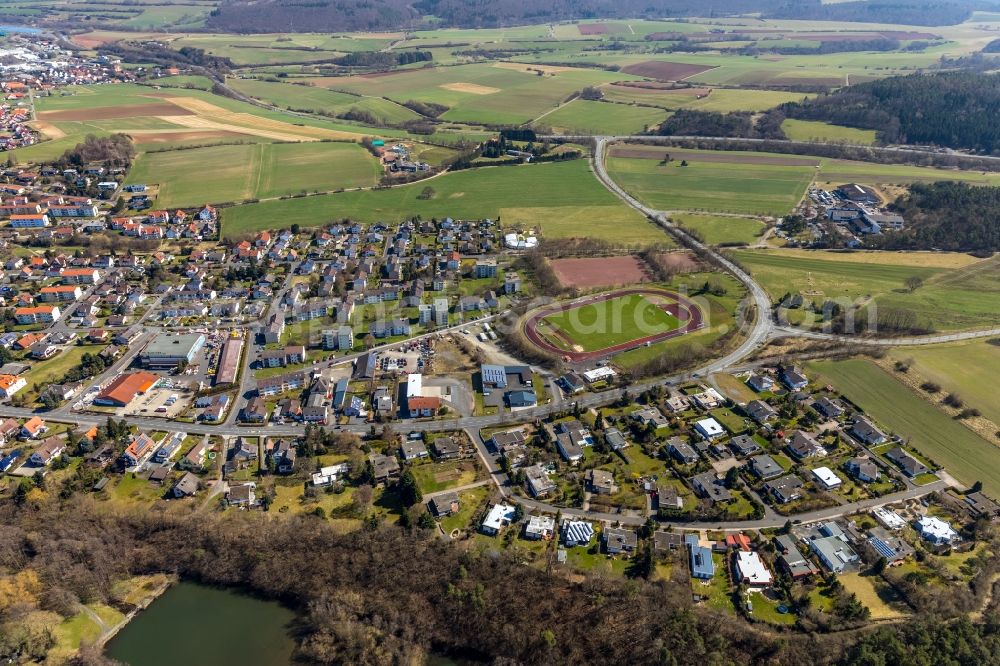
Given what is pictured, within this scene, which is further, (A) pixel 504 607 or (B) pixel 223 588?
(B) pixel 223 588

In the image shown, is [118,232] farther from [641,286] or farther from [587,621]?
[587,621]

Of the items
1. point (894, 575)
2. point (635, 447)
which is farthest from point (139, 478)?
point (894, 575)

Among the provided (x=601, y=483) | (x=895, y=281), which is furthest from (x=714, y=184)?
(x=601, y=483)

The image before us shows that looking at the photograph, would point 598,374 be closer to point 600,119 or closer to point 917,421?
point 917,421

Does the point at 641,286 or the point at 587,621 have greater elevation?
the point at 641,286

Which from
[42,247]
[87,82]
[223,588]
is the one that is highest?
[87,82]

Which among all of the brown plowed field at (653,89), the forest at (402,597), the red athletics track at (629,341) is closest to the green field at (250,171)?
the red athletics track at (629,341)
